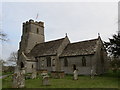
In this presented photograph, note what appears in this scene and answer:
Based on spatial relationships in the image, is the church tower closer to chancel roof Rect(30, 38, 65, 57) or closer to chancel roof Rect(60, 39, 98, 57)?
chancel roof Rect(30, 38, 65, 57)

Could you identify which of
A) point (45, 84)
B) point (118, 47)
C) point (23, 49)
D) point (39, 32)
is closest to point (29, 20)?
point (39, 32)

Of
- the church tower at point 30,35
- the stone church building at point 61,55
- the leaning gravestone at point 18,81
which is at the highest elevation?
the church tower at point 30,35

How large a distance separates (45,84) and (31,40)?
30894 mm

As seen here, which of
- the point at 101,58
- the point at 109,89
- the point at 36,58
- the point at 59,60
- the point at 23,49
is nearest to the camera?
the point at 109,89

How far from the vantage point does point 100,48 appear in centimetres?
3294

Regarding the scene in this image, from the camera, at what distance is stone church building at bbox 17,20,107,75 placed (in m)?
31.4

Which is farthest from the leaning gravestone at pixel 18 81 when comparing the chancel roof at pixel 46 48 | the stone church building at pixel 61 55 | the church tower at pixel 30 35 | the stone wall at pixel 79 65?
the church tower at pixel 30 35

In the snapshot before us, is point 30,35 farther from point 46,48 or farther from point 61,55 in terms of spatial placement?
point 61,55

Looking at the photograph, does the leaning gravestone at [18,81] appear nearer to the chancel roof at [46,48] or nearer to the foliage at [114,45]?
the foliage at [114,45]

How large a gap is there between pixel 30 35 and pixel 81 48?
17.5 m

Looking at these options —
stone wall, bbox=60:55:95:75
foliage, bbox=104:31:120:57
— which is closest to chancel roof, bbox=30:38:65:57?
stone wall, bbox=60:55:95:75

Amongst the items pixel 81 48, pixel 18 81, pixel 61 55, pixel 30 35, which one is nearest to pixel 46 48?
pixel 61 55

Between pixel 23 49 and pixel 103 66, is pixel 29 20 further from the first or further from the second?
pixel 103 66

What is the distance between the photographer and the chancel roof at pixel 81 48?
3153cm
